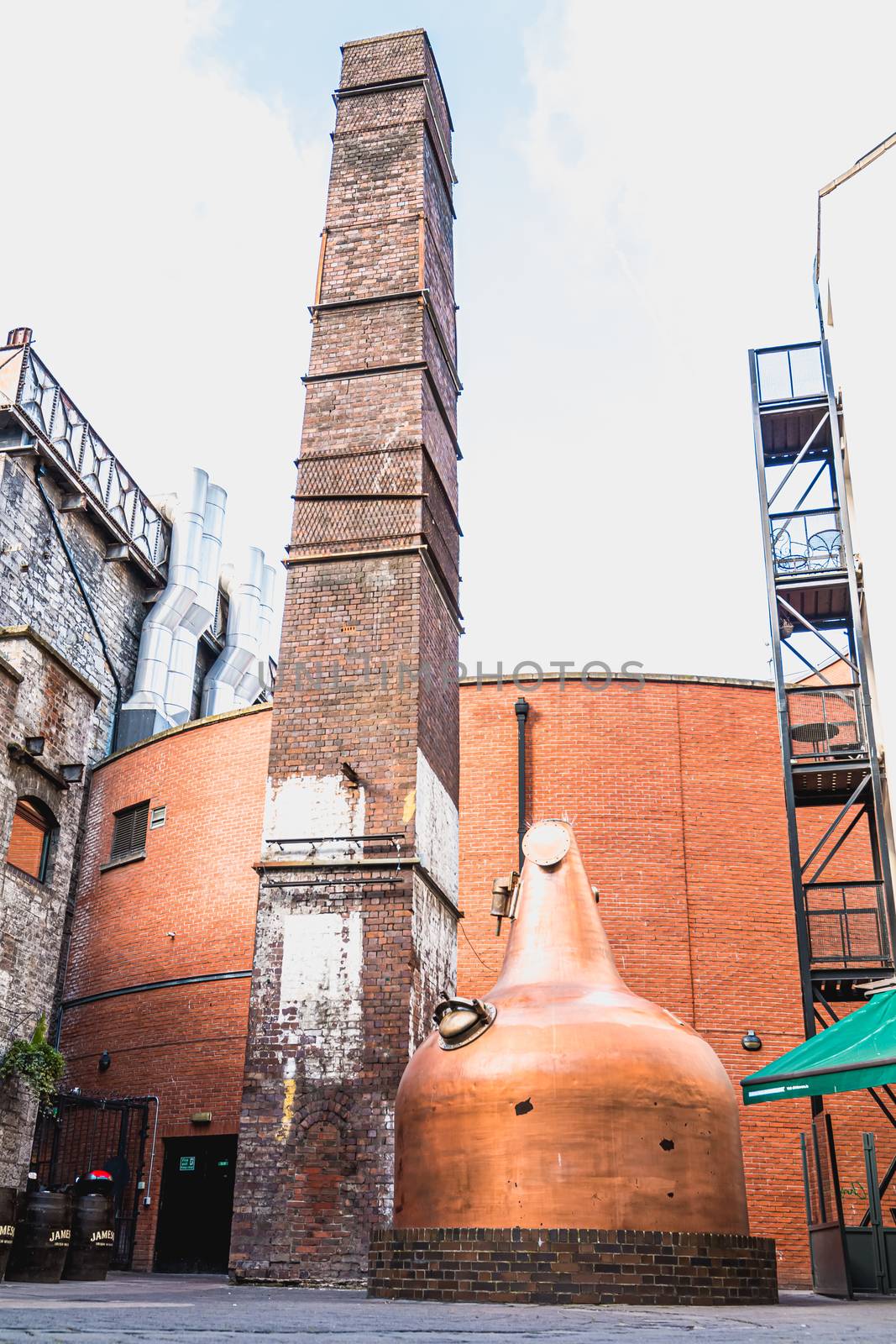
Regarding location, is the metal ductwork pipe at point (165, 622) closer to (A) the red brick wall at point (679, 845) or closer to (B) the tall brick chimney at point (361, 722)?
(A) the red brick wall at point (679, 845)

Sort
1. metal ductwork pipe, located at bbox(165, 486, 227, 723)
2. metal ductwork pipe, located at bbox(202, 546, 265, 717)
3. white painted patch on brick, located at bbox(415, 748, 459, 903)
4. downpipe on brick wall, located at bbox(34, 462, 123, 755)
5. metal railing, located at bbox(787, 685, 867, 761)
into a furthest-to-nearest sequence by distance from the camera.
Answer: metal ductwork pipe, located at bbox(202, 546, 265, 717), metal ductwork pipe, located at bbox(165, 486, 227, 723), downpipe on brick wall, located at bbox(34, 462, 123, 755), metal railing, located at bbox(787, 685, 867, 761), white painted patch on brick, located at bbox(415, 748, 459, 903)

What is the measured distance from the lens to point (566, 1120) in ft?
25.8

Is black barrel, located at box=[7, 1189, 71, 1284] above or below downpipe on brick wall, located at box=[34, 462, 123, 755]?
below

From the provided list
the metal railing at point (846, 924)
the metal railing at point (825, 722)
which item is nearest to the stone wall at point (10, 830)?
the metal railing at point (846, 924)

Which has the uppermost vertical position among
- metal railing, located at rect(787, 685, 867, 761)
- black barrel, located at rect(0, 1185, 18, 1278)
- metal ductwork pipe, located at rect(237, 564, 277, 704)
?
metal ductwork pipe, located at rect(237, 564, 277, 704)

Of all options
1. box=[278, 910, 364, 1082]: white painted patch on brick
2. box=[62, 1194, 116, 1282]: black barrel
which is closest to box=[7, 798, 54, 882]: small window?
box=[62, 1194, 116, 1282]: black barrel

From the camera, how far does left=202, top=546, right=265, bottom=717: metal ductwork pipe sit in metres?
29.0

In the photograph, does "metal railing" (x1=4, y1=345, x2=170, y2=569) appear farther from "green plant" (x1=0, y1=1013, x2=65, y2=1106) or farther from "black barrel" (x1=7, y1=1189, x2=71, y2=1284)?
"black barrel" (x1=7, y1=1189, x2=71, y2=1284)

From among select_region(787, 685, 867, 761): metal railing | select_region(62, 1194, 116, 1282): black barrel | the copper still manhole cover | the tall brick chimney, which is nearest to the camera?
the copper still manhole cover

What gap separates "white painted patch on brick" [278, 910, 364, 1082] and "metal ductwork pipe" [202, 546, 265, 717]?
17884 mm

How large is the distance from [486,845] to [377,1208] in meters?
7.69

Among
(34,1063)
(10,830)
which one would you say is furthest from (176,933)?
(34,1063)

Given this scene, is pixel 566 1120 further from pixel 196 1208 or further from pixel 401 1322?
pixel 196 1208

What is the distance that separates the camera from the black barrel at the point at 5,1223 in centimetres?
917
